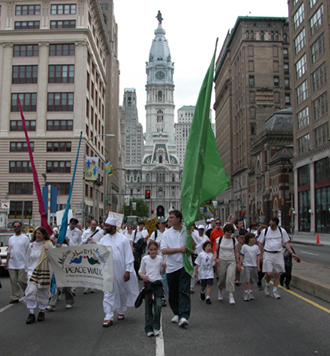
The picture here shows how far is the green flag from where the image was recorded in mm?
7219

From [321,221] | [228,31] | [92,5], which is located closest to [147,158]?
[228,31]

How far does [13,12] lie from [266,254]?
165ft

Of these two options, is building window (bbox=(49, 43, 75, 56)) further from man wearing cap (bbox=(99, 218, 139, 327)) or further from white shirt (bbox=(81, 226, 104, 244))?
man wearing cap (bbox=(99, 218, 139, 327))

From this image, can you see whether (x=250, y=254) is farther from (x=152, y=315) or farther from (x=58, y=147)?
(x=58, y=147)

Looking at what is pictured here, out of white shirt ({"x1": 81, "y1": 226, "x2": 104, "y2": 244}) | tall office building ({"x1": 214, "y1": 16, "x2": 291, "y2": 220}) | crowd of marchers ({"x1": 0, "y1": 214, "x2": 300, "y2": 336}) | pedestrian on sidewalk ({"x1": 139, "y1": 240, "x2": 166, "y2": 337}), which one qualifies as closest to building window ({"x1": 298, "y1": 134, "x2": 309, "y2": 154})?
tall office building ({"x1": 214, "y1": 16, "x2": 291, "y2": 220})

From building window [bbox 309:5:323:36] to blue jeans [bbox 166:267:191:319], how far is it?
138 ft

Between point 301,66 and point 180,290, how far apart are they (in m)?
46.1

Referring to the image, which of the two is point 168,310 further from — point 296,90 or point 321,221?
point 296,90

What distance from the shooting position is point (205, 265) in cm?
998

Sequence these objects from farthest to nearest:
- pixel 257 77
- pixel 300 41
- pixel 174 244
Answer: pixel 257 77
pixel 300 41
pixel 174 244

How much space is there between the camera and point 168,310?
30.3 ft

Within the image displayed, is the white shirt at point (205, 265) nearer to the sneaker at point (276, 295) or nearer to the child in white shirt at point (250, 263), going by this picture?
the child in white shirt at point (250, 263)

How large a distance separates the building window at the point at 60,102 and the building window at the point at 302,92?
86.5ft


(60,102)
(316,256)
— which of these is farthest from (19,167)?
(316,256)
